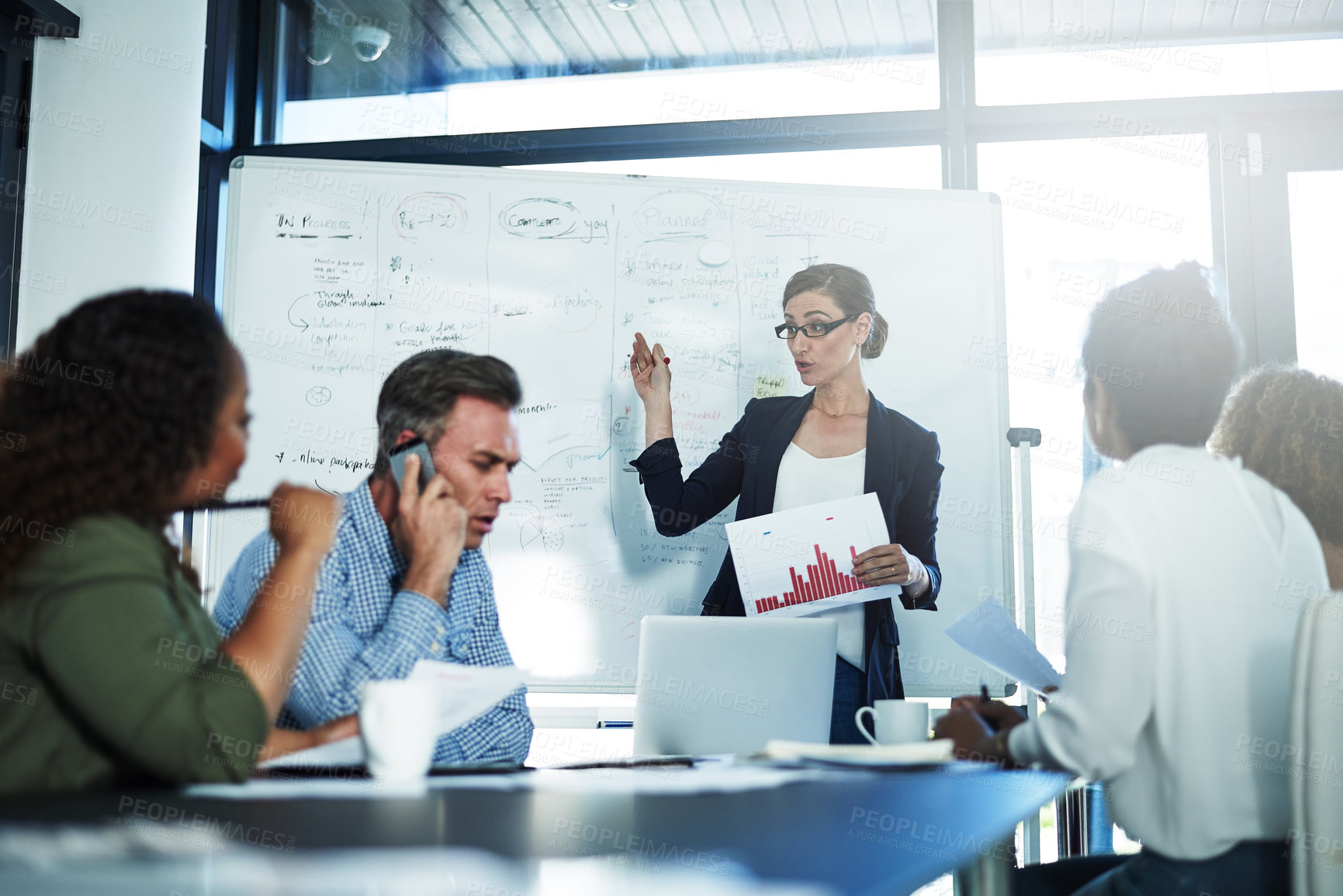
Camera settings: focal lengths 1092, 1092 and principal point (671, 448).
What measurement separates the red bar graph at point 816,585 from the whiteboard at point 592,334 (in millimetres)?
394

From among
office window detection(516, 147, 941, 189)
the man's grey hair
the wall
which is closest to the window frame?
office window detection(516, 147, 941, 189)

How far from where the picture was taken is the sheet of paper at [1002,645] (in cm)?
146

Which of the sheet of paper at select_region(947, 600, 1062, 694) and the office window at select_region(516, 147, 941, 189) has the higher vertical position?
the office window at select_region(516, 147, 941, 189)

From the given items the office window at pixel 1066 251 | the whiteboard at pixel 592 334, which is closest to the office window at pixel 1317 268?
the office window at pixel 1066 251

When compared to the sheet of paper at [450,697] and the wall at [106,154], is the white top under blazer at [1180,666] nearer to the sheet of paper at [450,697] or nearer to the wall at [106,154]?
the sheet of paper at [450,697]

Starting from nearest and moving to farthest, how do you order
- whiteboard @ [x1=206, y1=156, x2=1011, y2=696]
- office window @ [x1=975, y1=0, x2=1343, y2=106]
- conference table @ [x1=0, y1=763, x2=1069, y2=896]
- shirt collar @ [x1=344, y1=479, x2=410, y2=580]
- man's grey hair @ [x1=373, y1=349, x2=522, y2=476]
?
conference table @ [x1=0, y1=763, x2=1069, y2=896]
shirt collar @ [x1=344, y1=479, x2=410, y2=580]
man's grey hair @ [x1=373, y1=349, x2=522, y2=476]
whiteboard @ [x1=206, y1=156, x2=1011, y2=696]
office window @ [x1=975, y1=0, x2=1343, y2=106]

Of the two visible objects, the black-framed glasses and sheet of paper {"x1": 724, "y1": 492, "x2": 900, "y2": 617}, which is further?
the black-framed glasses

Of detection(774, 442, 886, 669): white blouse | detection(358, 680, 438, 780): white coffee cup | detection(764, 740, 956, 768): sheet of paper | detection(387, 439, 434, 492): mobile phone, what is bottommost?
detection(764, 740, 956, 768): sheet of paper

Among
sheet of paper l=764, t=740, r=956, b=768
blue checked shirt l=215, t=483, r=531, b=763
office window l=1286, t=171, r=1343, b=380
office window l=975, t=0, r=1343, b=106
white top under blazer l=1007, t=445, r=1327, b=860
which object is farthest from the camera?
office window l=975, t=0, r=1343, b=106

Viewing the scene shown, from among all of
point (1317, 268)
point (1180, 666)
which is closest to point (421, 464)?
point (1180, 666)

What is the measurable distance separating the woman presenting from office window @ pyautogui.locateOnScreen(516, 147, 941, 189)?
49 centimetres

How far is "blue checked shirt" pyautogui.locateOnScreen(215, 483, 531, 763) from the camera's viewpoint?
142cm

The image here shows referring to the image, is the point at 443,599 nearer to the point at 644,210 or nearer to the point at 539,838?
the point at 539,838

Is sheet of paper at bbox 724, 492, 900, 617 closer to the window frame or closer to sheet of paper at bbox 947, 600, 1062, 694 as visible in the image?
sheet of paper at bbox 947, 600, 1062, 694
